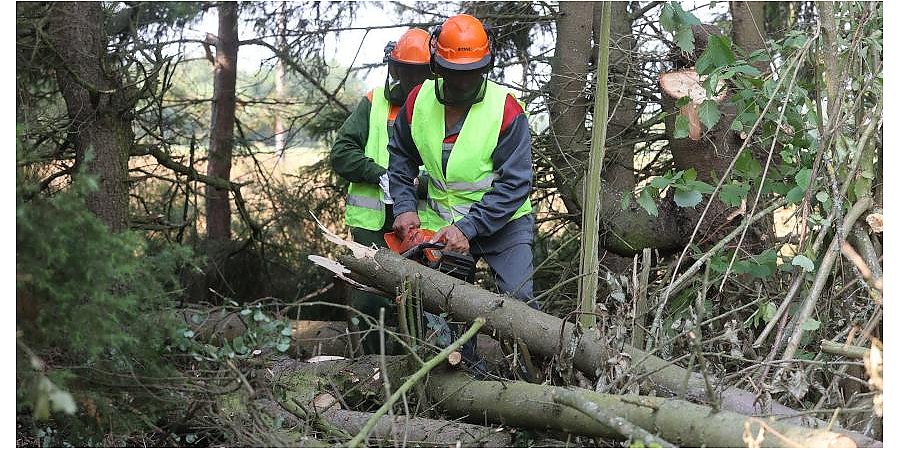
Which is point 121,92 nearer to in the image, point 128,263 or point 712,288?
point 128,263

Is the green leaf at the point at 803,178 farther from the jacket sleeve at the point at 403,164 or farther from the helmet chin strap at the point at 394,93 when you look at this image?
the helmet chin strap at the point at 394,93

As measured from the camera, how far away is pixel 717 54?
423 cm

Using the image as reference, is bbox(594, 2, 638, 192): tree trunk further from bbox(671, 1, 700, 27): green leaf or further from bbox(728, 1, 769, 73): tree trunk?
bbox(671, 1, 700, 27): green leaf

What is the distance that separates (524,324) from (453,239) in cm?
60

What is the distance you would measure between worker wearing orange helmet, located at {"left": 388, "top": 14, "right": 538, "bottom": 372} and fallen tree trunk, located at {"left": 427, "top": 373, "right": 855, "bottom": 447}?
27.4 inches

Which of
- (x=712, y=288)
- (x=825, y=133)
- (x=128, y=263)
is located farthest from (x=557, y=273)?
(x=128, y=263)

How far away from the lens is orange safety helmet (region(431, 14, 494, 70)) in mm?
4176

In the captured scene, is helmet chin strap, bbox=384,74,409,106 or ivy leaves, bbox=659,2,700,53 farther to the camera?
helmet chin strap, bbox=384,74,409,106

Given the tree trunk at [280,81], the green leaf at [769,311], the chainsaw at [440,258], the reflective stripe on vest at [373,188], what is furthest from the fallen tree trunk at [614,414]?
the tree trunk at [280,81]

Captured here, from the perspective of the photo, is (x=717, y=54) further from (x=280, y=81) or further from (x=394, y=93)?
(x=280, y=81)

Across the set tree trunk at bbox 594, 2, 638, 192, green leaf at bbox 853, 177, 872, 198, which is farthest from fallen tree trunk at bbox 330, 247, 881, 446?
tree trunk at bbox 594, 2, 638, 192

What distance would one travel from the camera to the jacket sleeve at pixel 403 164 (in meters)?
4.55

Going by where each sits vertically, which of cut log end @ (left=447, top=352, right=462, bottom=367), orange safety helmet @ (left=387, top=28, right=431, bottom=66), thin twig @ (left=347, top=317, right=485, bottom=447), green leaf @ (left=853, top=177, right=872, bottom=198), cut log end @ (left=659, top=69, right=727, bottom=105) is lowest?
cut log end @ (left=447, top=352, right=462, bottom=367)

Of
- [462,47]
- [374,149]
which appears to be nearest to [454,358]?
[462,47]
